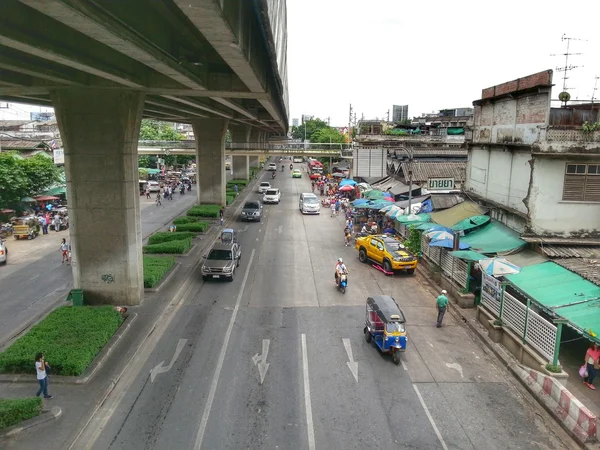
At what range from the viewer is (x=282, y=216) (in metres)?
45.0

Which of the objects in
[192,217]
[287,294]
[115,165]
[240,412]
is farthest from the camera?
[192,217]

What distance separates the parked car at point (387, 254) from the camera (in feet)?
81.4

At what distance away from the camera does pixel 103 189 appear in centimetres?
1858

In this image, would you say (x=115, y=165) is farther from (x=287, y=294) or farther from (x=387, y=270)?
(x=387, y=270)

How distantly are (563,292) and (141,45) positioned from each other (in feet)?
44.7

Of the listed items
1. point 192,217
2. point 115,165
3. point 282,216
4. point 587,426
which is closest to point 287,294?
point 115,165

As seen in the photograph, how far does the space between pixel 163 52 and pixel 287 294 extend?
12144 millimetres

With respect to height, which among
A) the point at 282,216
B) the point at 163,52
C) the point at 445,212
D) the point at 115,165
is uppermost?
the point at 163,52

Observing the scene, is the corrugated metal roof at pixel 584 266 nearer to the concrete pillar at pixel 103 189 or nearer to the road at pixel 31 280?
the concrete pillar at pixel 103 189

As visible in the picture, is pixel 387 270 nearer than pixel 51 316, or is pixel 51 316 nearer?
pixel 51 316

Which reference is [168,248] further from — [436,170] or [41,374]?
[436,170]

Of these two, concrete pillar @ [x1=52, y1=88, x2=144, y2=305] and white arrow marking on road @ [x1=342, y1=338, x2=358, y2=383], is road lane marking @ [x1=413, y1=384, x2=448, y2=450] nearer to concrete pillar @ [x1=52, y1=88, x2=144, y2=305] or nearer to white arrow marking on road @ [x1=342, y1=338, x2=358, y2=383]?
white arrow marking on road @ [x1=342, y1=338, x2=358, y2=383]

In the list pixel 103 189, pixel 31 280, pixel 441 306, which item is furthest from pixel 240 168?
pixel 441 306

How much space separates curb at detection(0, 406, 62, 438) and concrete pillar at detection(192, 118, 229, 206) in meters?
35.8
